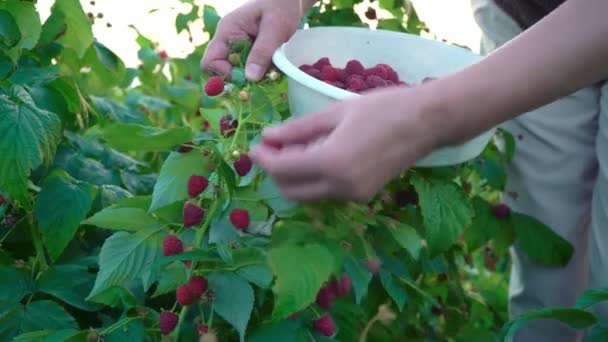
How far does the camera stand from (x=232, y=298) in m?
1.12

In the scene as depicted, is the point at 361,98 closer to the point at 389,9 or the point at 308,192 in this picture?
the point at 308,192

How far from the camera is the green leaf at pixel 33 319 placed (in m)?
1.29

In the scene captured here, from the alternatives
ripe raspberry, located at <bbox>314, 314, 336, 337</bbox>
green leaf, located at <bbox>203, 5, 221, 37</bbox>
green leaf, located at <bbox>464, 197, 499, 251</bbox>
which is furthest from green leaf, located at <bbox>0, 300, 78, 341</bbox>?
green leaf, located at <bbox>464, 197, 499, 251</bbox>

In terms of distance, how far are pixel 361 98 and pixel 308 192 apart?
112 mm

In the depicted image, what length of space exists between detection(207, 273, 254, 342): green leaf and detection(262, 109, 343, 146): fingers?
333mm

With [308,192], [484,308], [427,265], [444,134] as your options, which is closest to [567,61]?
[444,134]

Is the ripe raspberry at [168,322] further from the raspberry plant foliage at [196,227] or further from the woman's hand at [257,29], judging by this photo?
the woman's hand at [257,29]

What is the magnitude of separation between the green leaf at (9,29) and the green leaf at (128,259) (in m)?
0.41

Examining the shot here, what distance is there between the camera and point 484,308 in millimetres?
2043

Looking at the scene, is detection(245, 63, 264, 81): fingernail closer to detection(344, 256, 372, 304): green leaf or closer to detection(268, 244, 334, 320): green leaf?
detection(344, 256, 372, 304): green leaf

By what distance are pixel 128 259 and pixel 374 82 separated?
15.7 inches

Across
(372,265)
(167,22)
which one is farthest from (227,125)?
(167,22)

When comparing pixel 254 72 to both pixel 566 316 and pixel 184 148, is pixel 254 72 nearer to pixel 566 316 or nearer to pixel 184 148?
pixel 184 148

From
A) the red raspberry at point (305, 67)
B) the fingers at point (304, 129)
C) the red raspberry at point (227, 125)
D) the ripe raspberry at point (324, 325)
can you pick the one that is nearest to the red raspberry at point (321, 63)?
the red raspberry at point (305, 67)
